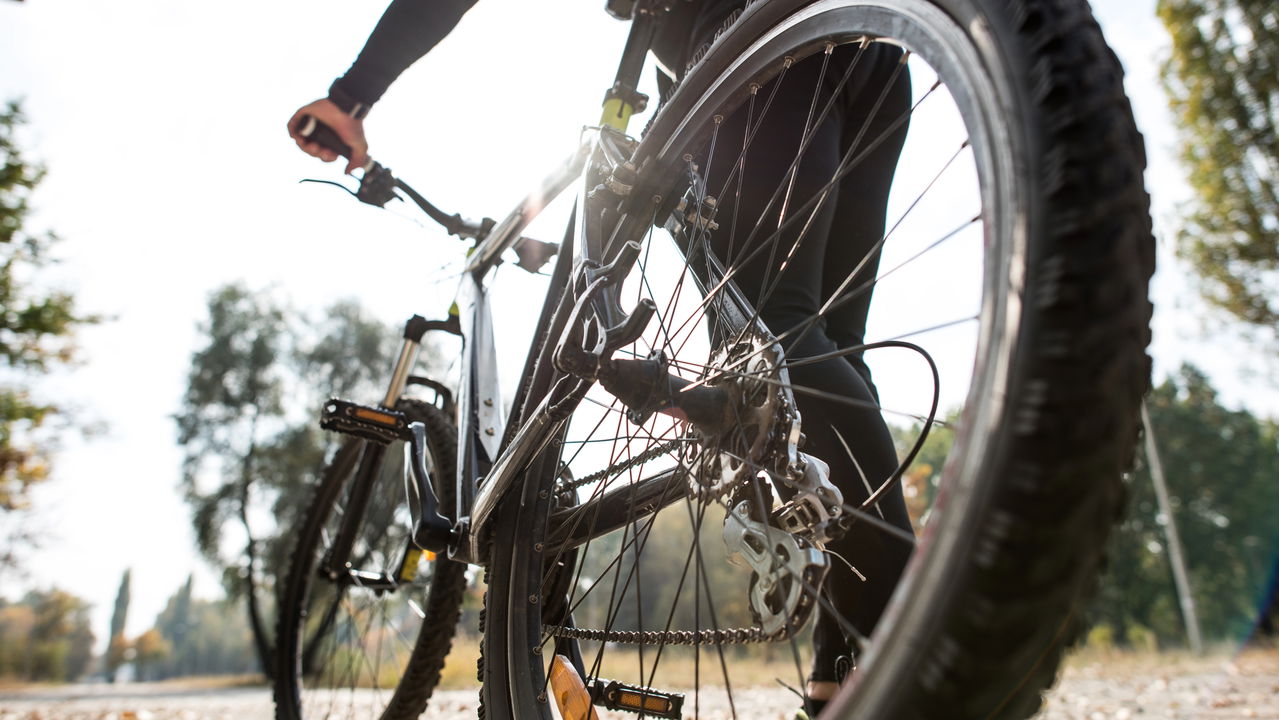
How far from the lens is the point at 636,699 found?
1225 mm

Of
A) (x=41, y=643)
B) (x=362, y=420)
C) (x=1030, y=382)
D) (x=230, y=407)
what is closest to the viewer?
(x=1030, y=382)

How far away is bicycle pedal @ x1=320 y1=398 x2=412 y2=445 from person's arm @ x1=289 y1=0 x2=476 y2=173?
981 mm

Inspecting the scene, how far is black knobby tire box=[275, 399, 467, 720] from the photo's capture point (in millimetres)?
1983

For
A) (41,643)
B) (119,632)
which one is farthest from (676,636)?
(119,632)

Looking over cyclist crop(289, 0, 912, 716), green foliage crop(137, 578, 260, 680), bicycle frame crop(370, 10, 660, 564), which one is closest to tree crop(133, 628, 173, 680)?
green foliage crop(137, 578, 260, 680)

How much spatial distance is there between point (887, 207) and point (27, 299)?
14393 mm

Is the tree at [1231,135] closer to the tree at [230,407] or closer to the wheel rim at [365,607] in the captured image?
the wheel rim at [365,607]

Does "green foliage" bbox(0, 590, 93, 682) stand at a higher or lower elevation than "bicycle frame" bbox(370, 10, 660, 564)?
higher

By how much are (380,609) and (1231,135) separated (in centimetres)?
1135

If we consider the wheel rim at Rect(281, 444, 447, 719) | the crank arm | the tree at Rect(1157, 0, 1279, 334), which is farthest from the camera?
the tree at Rect(1157, 0, 1279, 334)

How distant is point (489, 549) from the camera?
1.50 meters

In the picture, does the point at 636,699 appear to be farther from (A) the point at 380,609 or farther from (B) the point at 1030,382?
(A) the point at 380,609

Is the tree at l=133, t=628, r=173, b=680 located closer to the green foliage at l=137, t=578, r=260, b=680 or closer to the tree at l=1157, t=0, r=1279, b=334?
the green foliage at l=137, t=578, r=260, b=680

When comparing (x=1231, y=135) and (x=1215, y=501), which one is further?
(x=1215, y=501)
